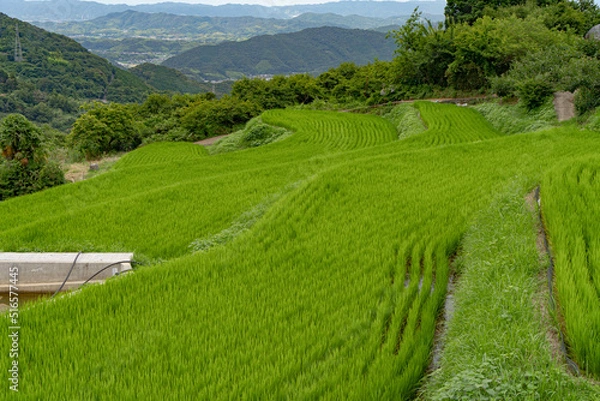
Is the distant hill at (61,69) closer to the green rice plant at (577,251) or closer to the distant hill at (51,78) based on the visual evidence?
the distant hill at (51,78)

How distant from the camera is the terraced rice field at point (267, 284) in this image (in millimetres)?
2422

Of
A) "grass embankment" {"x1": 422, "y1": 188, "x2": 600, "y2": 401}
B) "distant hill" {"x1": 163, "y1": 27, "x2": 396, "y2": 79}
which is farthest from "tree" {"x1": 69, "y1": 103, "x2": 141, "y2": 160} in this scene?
"distant hill" {"x1": 163, "y1": 27, "x2": 396, "y2": 79}

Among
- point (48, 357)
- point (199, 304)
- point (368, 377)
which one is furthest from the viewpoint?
point (199, 304)

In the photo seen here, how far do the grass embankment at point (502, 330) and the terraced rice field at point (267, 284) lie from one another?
19 cm

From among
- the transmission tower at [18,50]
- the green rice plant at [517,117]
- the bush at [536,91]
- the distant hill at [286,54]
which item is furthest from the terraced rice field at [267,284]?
the distant hill at [286,54]

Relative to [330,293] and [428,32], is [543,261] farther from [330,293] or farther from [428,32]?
[428,32]

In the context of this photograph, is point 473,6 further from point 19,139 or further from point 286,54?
point 286,54

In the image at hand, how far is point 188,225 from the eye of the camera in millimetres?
5754

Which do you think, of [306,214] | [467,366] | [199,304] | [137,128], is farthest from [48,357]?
[137,128]

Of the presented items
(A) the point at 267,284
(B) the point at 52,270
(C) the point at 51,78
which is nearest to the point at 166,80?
(C) the point at 51,78

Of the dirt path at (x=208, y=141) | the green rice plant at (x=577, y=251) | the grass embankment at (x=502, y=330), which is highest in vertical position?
the green rice plant at (x=577, y=251)

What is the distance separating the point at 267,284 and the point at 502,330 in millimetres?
1803

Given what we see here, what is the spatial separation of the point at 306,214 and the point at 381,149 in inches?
258

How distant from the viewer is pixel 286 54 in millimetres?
159500
